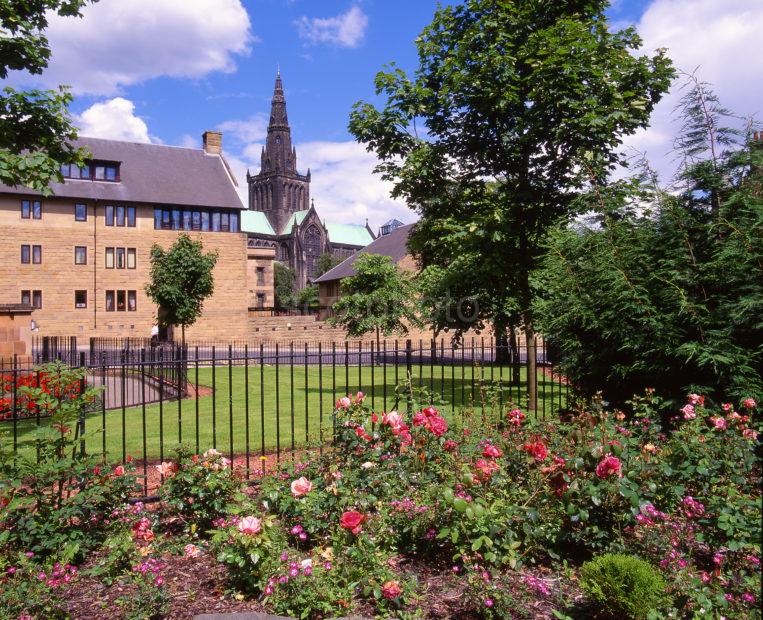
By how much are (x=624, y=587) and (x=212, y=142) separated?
47.4 m

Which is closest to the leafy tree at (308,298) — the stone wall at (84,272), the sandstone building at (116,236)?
the sandstone building at (116,236)

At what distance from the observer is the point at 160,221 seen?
134ft

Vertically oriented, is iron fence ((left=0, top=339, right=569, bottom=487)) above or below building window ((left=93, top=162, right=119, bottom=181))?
below

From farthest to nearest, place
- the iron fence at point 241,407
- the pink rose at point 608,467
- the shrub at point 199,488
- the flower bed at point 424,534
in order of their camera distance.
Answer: the iron fence at point 241,407 → the shrub at point 199,488 → the pink rose at point 608,467 → the flower bed at point 424,534

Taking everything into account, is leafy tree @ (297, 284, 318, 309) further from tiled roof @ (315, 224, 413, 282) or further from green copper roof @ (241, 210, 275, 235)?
green copper roof @ (241, 210, 275, 235)

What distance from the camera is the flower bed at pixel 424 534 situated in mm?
3408

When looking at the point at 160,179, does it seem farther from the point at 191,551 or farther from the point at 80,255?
the point at 191,551

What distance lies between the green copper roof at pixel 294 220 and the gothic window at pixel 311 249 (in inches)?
154

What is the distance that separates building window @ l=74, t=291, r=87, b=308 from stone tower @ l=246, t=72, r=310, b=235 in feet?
252

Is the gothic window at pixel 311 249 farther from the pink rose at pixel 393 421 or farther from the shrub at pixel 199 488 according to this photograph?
the shrub at pixel 199 488

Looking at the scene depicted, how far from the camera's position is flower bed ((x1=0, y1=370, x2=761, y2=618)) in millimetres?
3408

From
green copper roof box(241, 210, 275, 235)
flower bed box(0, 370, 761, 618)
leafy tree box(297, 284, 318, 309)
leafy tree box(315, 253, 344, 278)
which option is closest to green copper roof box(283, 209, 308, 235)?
green copper roof box(241, 210, 275, 235)

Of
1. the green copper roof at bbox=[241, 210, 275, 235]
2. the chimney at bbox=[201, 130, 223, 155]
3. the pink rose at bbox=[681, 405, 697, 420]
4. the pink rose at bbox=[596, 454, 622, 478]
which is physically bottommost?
the pink rose at bbox=[596, 454, 622, 478]

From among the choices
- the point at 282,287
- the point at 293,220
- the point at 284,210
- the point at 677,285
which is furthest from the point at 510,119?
the point at 284,210
